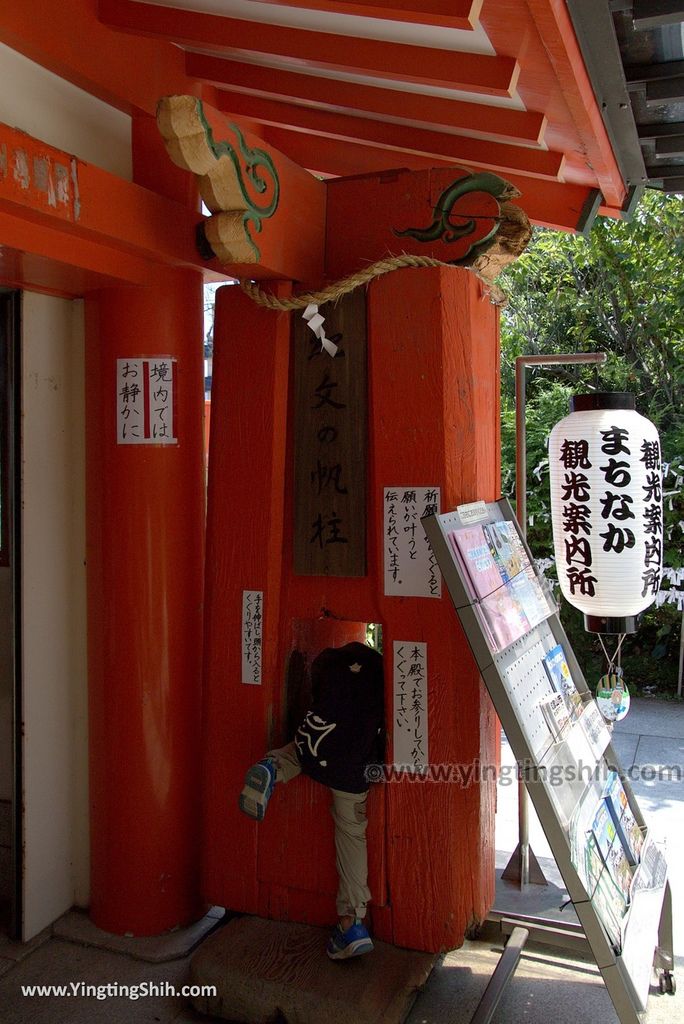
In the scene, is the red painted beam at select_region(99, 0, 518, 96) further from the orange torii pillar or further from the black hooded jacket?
the black hooded jacket

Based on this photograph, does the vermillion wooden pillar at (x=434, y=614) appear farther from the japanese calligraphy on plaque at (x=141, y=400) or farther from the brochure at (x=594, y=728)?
the japanese calligraphy on plaque at (x=141, y=400)

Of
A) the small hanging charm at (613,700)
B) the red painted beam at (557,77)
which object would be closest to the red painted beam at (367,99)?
the red painted beam at (557,77)

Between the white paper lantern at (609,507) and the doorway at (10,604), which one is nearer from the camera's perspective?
the doorway at (10,604)

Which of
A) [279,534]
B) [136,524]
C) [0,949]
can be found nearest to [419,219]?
[279,534]

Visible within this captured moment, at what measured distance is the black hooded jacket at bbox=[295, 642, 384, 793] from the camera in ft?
9.55

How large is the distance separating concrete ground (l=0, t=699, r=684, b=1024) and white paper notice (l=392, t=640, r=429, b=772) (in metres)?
0.84

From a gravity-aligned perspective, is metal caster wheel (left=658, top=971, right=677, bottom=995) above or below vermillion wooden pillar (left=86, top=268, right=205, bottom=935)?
below

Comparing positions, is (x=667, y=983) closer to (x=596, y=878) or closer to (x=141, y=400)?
(x=596, y=878)

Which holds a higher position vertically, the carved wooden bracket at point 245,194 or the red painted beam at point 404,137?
the red painted beam at point 404,137

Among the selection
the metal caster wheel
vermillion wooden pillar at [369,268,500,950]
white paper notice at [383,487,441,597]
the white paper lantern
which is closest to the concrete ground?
the metal caster wheel

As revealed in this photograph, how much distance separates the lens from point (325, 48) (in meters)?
2.67

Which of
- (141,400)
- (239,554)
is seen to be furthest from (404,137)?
(239,554)

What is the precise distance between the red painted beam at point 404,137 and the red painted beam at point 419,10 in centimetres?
147

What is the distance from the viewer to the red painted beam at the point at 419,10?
199 centimetres
